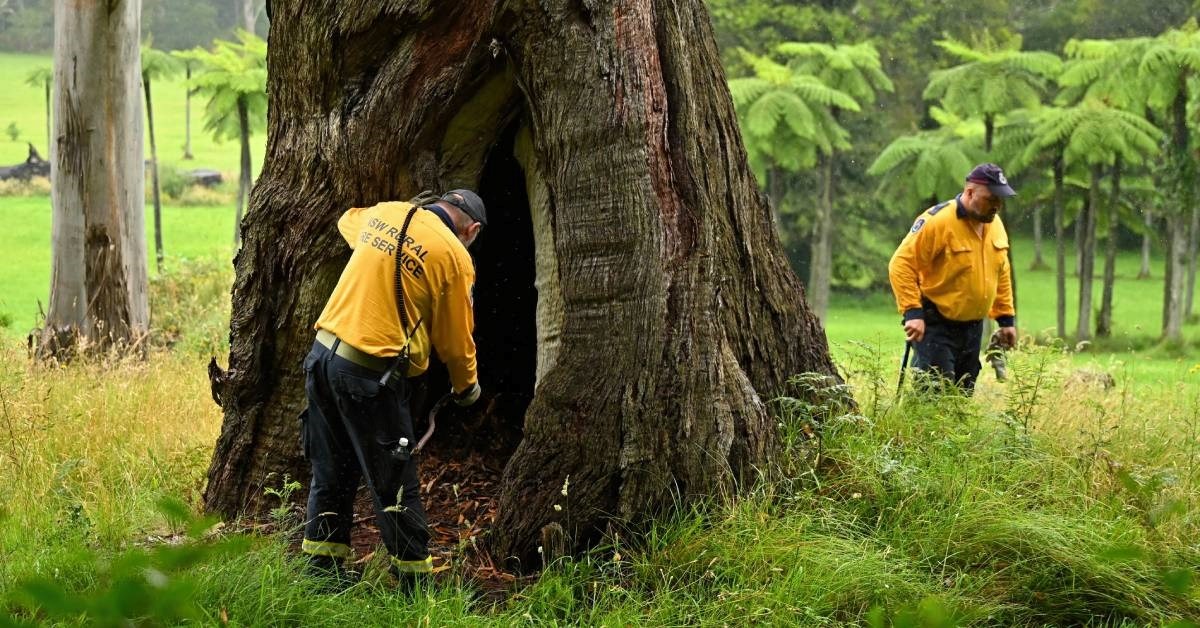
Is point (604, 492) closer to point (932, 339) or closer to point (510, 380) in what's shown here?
point (510, 380)

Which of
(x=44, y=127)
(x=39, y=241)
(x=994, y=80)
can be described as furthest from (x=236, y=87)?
(x=44, y=127)

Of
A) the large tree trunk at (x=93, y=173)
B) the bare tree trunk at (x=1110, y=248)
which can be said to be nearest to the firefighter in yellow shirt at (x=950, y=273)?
the large tree trunk at (x=93, y=173)

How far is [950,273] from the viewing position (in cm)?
759

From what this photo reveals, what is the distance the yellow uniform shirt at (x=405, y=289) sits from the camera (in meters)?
4.72

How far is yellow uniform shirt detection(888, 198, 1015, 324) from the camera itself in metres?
7.56

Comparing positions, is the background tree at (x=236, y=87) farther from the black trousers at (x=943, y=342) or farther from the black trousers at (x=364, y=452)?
the black trousers at (x=364, y=452)

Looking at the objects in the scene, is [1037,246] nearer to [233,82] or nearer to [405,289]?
[233,82]

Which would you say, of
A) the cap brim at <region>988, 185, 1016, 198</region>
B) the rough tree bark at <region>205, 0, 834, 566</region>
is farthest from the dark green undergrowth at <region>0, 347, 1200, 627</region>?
the cap brim at <region>988, 185, 1016, 198</region>

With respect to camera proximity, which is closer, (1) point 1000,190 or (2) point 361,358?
(2) point 361,358

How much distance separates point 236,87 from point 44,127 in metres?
32.0

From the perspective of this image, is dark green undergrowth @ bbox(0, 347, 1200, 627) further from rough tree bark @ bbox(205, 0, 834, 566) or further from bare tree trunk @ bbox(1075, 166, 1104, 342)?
bare tree trunk @ bbox(1075, 166, 1104, 342)

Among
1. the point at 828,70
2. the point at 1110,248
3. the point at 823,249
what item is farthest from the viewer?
the point at 823,249

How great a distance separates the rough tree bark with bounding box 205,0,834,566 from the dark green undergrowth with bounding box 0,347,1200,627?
31 cm

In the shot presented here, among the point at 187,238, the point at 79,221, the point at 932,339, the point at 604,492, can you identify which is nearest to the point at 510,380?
the point at 604,492
